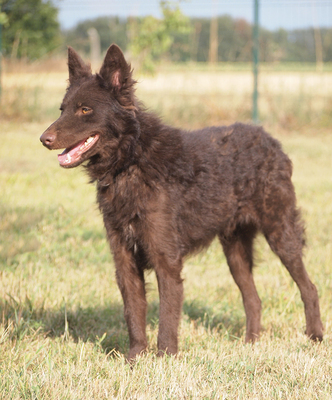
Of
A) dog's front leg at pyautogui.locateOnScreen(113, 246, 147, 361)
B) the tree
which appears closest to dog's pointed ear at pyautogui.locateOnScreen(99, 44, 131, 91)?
dog's front leg at pyautogui.locateOnScreen(113, 246, 147, 361)

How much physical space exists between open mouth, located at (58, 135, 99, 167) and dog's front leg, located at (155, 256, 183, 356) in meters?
0.84

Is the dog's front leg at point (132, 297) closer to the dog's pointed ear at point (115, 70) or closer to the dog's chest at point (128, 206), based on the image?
the dog's chest at point (128, 206)

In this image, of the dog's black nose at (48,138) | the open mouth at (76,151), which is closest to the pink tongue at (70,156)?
the open mouth at (76,151)

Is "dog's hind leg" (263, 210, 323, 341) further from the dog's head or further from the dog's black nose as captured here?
the dog's black nose

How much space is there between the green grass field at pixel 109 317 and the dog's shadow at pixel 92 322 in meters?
0.01

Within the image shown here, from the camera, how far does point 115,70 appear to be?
12.0 feet

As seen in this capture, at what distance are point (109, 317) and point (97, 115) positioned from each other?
5.96 feet

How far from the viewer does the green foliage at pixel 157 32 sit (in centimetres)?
1449

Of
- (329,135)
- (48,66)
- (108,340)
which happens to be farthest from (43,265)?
(329,135)

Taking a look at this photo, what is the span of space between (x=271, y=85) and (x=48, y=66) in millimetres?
5671

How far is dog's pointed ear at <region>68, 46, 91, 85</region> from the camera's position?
388 centimetres

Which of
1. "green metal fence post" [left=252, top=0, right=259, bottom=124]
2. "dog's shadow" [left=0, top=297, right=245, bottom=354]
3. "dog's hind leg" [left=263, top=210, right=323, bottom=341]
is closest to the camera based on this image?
"dog's shadow" [left=0, top=297, right=245, bottom=354]

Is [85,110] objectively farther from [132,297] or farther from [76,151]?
[132,297]

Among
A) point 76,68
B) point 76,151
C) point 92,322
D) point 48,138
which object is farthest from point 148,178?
point 92,322
